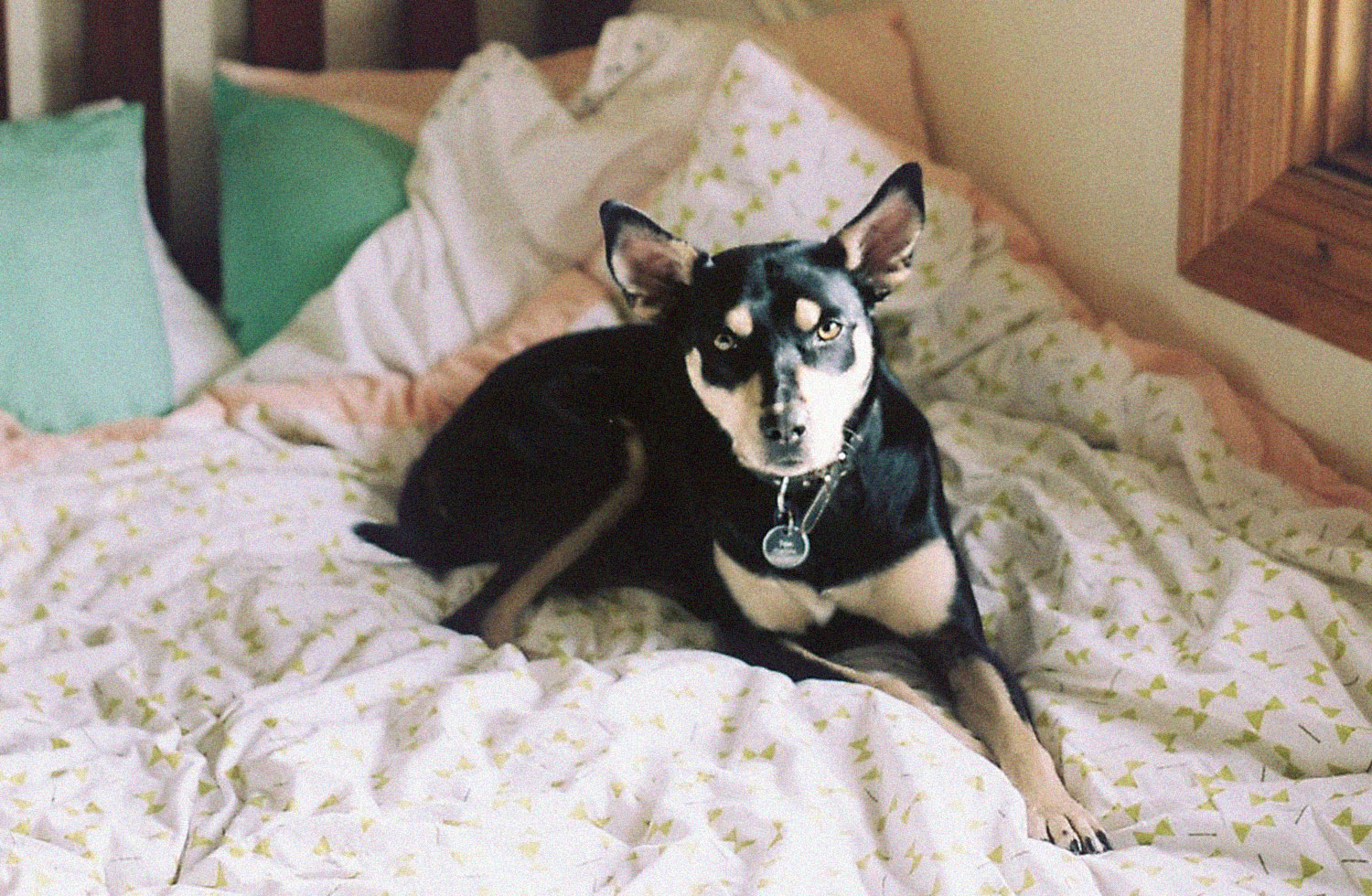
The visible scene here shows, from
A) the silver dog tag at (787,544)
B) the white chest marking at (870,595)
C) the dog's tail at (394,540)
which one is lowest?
the dog's tail at (394,540)

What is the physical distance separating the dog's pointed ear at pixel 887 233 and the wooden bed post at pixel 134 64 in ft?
5.55

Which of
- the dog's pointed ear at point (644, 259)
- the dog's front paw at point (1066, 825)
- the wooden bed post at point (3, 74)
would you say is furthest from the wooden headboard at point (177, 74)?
the dog's front paw at point (1066, 825)

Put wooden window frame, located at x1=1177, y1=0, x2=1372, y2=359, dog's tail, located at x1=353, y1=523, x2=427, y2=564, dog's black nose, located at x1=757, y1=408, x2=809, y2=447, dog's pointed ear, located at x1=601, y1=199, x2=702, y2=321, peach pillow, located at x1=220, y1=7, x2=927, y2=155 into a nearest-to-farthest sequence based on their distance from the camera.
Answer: dog's black nose, located at x1=757, y1=408, x2=809, y2=447 → dog's pointed ear, located at x1=601, y1=199, x2=702, y2=321 → wooden window frame, located at x1=1177, y1=0, x2=1372, y2=359 → dog's tail, located at x1=353, y1=523, x2=427, y2=564 → peach pillow, located at x1=220, y1=7, x2=927, y2=155

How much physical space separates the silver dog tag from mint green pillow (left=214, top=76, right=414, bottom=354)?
1.17 meters

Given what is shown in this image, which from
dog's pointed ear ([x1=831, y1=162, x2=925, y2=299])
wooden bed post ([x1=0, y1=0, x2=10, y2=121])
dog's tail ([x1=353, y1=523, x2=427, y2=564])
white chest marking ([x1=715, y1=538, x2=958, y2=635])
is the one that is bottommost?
dog's tail ([x1=353, y1=523, x2=427, y2=564])

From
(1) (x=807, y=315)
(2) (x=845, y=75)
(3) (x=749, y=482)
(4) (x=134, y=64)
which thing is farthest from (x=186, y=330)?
(1) (x=807, y=315)

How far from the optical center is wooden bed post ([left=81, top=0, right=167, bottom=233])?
114 inches

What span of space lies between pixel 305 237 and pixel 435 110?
318 mm

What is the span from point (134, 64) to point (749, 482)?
1733 millimetres

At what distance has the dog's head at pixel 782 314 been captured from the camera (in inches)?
66.1

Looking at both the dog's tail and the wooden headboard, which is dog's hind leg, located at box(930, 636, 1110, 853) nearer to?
the dog's tail

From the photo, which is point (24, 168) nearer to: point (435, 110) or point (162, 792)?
point (435, 110)

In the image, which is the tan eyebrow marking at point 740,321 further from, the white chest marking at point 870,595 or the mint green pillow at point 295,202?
the mint green pillow at point 295,202

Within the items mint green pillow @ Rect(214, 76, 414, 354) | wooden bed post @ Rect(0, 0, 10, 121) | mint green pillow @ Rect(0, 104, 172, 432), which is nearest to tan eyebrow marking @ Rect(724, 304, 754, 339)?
mint green pillow @ Rect(214, 76, 414, 354)
